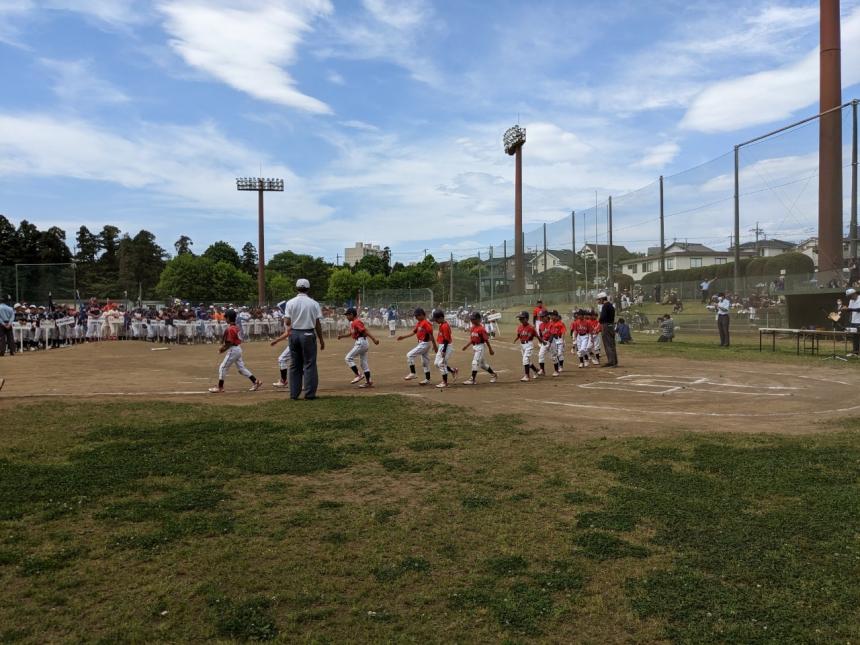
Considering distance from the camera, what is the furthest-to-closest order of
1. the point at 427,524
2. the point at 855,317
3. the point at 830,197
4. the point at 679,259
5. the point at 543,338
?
the point at 679,259, the point at 830,197, the point at 855,317, the point at 543,338, the point at 427,524

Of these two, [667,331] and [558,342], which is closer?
[558,342]

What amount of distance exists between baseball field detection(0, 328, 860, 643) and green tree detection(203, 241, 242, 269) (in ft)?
318

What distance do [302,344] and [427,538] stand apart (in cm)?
666

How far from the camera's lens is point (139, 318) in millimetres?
28797

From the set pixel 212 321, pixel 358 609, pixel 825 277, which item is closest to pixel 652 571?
pixel 358 609

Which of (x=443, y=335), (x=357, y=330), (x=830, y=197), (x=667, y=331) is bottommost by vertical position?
(x=667, y=331)

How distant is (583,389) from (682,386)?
2.07 meters

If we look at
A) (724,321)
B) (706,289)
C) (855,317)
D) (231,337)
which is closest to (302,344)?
(231,337)

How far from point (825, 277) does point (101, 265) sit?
91195 mm

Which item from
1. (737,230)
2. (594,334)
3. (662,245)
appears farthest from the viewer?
(662,245)

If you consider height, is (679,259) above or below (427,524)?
above

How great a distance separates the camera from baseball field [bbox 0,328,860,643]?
339cm

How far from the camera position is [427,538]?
452 cm

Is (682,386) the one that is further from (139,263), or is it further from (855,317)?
(139,263)
